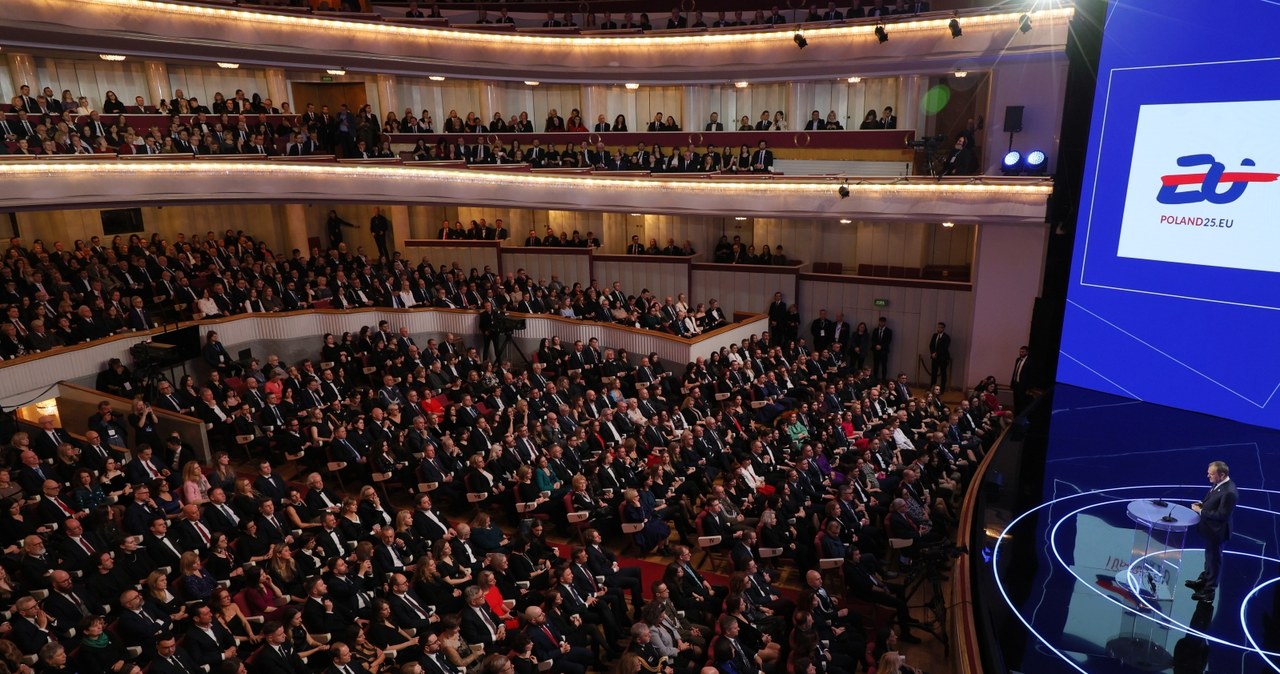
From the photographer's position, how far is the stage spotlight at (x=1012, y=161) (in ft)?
38.0

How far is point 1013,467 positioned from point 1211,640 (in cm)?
289

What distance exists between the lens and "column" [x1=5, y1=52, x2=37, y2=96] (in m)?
13.6

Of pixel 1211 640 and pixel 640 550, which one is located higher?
pixel 1211 640

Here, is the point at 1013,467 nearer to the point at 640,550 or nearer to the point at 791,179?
the point at 640,550

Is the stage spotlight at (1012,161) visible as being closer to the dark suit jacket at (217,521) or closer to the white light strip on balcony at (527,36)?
the white light strip on balcony at (527,36)

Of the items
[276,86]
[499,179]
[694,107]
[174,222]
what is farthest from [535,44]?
[174,222]

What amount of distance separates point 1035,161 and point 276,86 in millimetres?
14345

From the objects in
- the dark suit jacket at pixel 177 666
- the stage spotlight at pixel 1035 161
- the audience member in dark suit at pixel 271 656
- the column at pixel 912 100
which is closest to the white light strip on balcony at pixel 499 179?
the stage spotlight at pixel 1035 161

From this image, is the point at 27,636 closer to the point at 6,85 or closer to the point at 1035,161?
the point at 1035,161

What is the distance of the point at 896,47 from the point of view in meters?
12.7

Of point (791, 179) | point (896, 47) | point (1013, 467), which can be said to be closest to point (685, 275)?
point (791, 179)

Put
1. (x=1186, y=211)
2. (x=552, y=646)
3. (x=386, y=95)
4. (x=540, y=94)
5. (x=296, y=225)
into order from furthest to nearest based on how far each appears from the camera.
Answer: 1. (x=540, y=94)
2. (x=296, y=225)
3. (x=386, y=95)
4. (x=1186, y=211)
5. (x=552, y=646)

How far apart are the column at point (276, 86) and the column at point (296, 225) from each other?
2116 mm

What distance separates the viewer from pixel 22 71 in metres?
13.7
